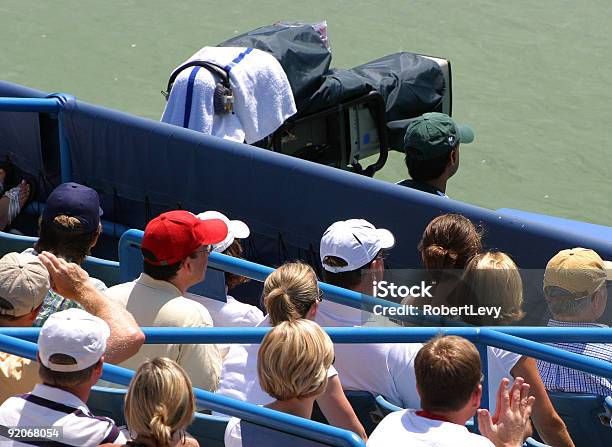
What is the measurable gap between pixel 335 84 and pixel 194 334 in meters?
2.98

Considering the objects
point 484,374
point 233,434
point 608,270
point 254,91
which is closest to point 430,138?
point 254,91

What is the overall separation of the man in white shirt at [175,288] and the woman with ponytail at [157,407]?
0.73 metres

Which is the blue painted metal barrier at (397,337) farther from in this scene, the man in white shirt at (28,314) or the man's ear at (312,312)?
the man's ear at (312,312)

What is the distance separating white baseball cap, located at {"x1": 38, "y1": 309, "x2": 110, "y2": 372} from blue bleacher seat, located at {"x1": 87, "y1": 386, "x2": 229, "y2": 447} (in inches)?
13.1

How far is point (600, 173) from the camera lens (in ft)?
24.3

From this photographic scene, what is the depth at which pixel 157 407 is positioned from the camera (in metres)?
2.70

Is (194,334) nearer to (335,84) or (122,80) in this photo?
(335,84)

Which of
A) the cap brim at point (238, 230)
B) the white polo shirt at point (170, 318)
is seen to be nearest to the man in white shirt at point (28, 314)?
the white polo shirt at point (170, 318)

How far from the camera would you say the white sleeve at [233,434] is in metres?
3.00

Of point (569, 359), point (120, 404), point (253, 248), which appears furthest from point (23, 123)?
point (569, 359)

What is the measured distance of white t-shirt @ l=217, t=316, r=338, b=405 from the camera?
3.36m

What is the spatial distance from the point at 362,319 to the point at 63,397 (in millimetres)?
1214

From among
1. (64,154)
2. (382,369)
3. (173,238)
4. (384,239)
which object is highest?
(173,238)

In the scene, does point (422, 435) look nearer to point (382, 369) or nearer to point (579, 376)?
point (382, 369)
